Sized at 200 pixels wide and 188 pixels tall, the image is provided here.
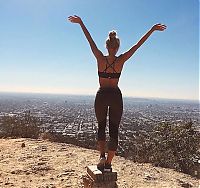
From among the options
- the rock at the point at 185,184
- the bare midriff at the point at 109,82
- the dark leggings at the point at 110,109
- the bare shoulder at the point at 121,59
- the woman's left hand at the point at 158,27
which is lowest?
the rock at the point at 185,184

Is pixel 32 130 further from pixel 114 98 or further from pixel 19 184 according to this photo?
pixel 114 98

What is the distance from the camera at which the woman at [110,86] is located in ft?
12.4

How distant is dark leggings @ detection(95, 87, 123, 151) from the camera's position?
377cm

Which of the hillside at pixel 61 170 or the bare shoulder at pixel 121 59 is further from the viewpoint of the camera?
the hillside at pixel 61 170

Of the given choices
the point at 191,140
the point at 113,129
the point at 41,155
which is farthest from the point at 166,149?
the point at 113,129

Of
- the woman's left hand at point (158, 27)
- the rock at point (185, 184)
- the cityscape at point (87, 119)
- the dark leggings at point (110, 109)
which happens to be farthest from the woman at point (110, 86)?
the cityscape at point (87, 119)

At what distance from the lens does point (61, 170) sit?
7.12 metres

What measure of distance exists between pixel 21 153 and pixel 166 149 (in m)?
4.81

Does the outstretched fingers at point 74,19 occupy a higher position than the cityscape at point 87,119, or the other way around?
the outstretched fingers at point 74,19

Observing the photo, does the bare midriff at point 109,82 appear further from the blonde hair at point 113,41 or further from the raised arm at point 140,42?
the blonde hair at point 113,41

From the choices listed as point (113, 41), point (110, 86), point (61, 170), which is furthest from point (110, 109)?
point (61, 170)

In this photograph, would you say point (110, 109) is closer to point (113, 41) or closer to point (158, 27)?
point (113, 41)

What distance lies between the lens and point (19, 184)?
625cm

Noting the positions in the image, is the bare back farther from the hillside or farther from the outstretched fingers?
the hillside
